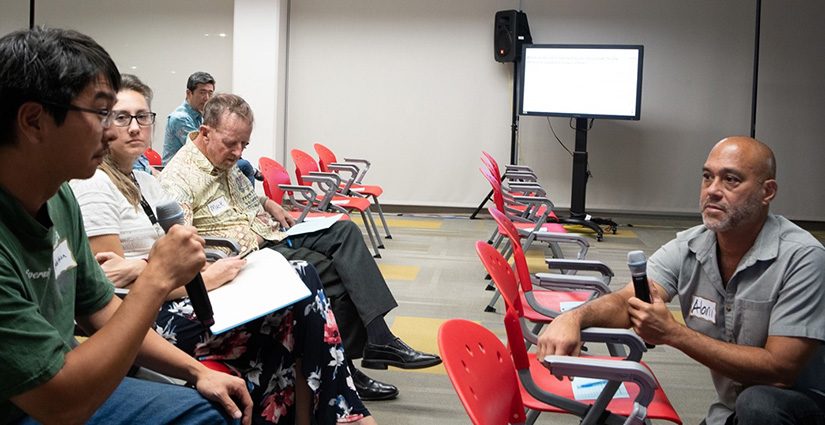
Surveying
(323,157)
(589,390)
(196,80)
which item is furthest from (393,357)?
(323,157)

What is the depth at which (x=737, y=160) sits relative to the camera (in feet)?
6.22

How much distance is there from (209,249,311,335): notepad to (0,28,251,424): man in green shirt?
58 cm

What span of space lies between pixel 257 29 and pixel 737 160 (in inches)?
262

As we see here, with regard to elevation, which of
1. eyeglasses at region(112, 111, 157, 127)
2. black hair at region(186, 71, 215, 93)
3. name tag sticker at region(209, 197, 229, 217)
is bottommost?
name tag sticker at region(209, 197, 229, 217)

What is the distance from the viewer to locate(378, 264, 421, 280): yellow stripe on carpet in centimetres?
488

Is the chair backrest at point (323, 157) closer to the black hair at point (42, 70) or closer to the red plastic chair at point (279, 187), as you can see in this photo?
the red plastic chair at point (279, 187)

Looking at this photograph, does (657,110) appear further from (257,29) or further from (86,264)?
(86,264)

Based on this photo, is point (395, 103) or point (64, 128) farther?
point (395, 103)

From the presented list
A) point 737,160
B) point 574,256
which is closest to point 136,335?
point 737,160

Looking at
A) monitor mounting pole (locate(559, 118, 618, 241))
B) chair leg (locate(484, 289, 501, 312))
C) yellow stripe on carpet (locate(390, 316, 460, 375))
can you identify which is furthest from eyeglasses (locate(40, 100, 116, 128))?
monitor mounting pole (locate(559, 118, 618, 241))

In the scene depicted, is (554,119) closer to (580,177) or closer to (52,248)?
(580,177)

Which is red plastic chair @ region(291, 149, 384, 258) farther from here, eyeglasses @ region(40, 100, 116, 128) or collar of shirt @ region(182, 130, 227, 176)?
eyeglasses @ region(40, 100, 116, 128)

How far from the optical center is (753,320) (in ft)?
5.92

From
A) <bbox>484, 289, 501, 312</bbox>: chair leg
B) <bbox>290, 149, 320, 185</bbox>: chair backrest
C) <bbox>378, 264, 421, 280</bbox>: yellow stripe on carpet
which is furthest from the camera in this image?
<bbox>290, 149, 320, 185</bbox>: chair backrest
